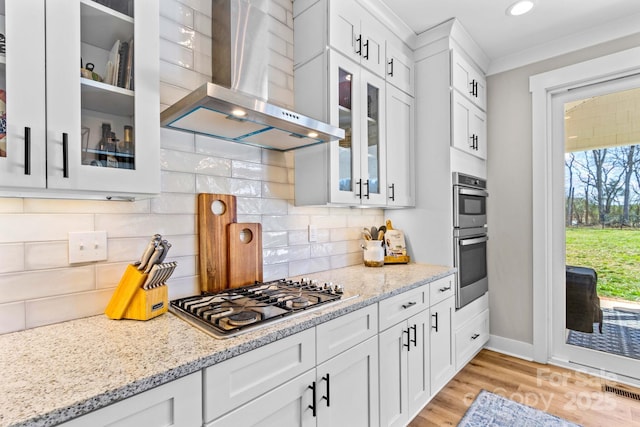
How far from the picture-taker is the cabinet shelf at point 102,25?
1015 mm

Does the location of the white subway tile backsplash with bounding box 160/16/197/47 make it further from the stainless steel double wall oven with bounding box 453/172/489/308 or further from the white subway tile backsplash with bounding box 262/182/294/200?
the stainless steel double wall oven with bounding box 453/172/489/308

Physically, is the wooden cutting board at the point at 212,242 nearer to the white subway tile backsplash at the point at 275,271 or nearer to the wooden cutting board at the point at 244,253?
the wooden cutting board at the point at 244,253

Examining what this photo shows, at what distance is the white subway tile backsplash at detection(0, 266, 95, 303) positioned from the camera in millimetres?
1075

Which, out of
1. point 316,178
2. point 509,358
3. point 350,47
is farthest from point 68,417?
point 509,358

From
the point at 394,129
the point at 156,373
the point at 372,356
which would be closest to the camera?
the point at 156,373

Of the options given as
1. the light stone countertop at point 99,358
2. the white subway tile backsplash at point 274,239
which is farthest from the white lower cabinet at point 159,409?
the white subway tile backsplash at point 274,239

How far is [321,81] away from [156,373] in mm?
1580

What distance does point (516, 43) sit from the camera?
2605mm

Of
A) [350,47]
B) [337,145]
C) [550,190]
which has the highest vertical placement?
[350,47]

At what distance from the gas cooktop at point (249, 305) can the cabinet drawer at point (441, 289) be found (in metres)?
0.75

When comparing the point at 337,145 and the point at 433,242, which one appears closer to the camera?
the point at 337,145

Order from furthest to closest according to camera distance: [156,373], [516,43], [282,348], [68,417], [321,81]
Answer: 1. [516,43]
2. [321,81]
3. [282,348]
4. [156,373]
5. [68,417]

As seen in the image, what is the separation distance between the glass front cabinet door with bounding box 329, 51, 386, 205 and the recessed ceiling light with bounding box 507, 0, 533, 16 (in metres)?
0.98

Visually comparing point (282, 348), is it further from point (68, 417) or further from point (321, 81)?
point (321, 81)
